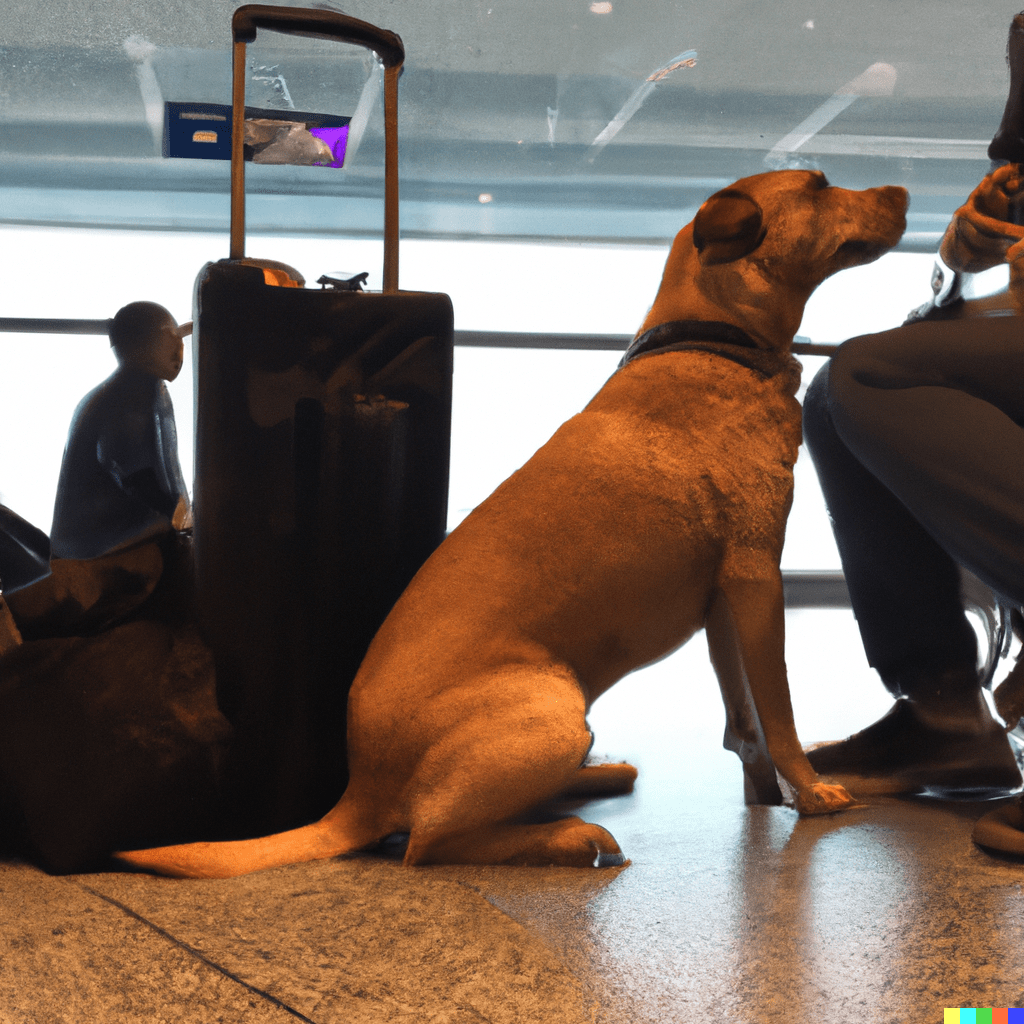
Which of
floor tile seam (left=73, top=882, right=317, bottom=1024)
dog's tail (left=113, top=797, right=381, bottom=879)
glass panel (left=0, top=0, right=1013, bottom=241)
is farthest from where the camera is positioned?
glass panel (left=0, top=0, right=1013, bottom=241)

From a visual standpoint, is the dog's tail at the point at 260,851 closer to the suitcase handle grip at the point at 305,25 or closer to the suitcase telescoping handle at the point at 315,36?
the suitcase telescoping handle at the point at 315,36

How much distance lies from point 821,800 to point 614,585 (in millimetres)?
447

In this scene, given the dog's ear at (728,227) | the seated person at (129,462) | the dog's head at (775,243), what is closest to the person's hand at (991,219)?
the dog's head at (775,243)

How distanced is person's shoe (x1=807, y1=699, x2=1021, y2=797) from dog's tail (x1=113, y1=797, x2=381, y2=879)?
799mm

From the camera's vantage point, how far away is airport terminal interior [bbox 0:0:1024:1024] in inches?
34.4

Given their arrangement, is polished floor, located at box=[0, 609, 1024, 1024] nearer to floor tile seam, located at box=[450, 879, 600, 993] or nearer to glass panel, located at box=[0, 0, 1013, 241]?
floor tile seam, located at box=[450, 879, 600, 993]

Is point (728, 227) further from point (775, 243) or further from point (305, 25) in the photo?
point (305, 25)

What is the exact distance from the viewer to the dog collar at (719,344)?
1520 mm

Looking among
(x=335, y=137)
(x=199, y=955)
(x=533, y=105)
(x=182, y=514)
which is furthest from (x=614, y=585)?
(x=533, y=105)

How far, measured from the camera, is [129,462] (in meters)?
2.20

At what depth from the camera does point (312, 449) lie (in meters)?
1.38

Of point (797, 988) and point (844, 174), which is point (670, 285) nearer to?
point (797, 988)

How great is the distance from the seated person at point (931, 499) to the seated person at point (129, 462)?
107 centimetres

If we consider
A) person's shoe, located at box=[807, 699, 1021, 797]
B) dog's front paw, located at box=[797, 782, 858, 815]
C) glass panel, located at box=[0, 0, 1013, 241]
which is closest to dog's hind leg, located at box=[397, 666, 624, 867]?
dog's front paw, located at box=[797, 782, 858, 815]
